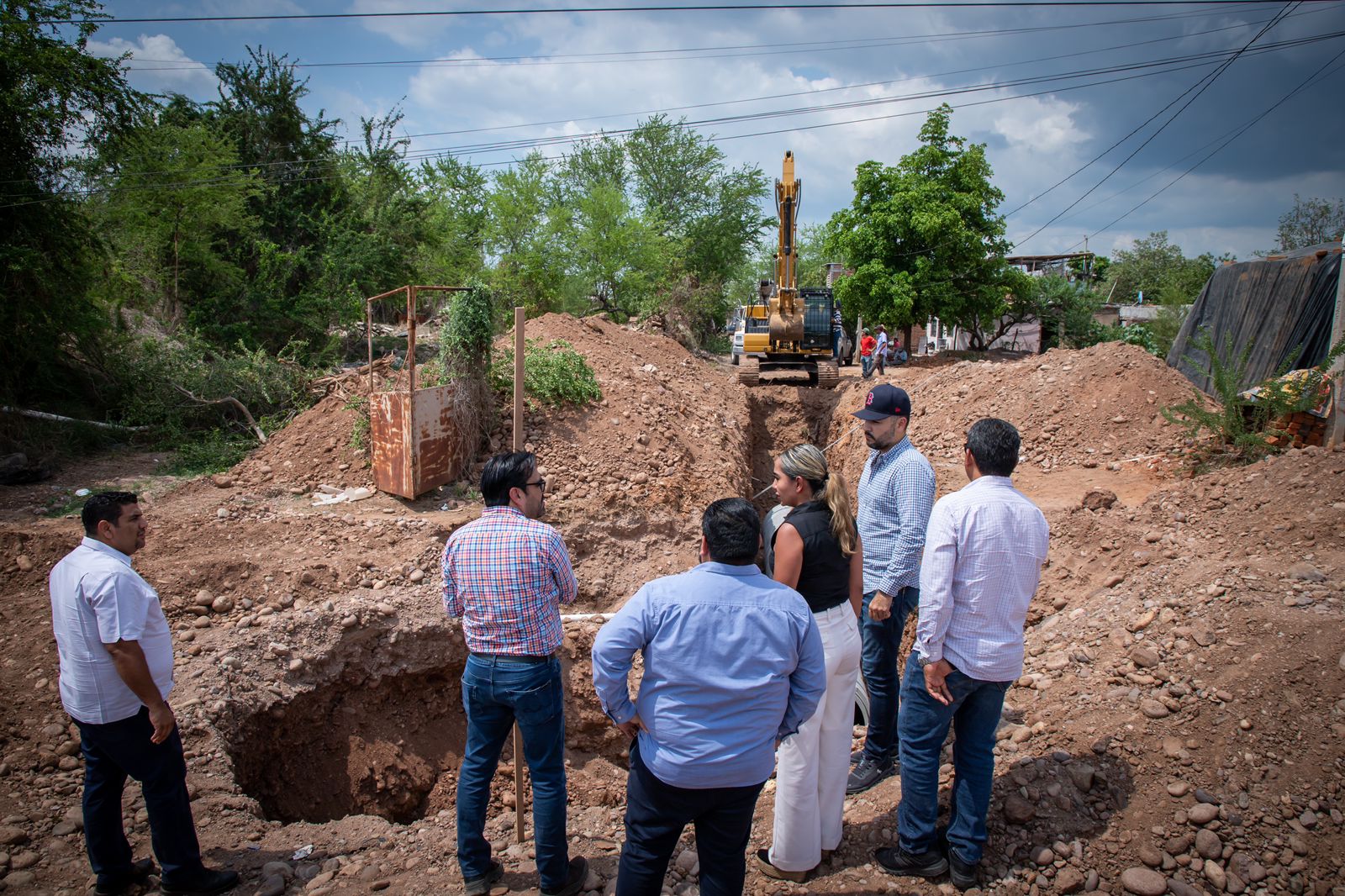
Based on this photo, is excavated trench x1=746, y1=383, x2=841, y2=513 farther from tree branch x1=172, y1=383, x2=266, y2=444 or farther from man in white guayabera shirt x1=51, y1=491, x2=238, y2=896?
man in white guayabera shirt x1=51, y1=491, x2=238, y2=896

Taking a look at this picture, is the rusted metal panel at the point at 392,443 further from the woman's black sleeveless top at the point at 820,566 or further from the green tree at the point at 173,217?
the green tree at the point at 173,217

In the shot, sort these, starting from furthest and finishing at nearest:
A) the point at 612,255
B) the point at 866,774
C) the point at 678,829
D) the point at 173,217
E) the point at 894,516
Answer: the point at 612,255, the point at 173,217, the point at 866,774, the point at 894,516, the point at 678,829

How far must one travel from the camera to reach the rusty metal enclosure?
7.49 metres

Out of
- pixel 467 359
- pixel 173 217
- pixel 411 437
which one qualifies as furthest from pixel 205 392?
pixel 173 217

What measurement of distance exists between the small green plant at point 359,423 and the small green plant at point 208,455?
1883 mm

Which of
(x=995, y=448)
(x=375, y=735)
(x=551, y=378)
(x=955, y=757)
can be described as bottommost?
(x=375, y=735)

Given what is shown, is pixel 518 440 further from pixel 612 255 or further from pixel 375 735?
pixel 612 255

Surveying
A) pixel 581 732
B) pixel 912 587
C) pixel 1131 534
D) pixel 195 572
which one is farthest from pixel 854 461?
pixel 195 572

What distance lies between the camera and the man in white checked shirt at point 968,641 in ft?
9.11

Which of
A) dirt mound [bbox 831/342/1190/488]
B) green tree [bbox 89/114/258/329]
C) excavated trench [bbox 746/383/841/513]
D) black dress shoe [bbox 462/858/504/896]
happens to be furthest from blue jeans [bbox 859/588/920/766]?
green tree [bbox 89/114/258/329]

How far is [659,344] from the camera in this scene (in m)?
15.6

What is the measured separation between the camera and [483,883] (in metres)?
3.08

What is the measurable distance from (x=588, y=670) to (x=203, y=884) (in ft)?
10.3

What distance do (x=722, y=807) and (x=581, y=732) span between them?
12.3ft
